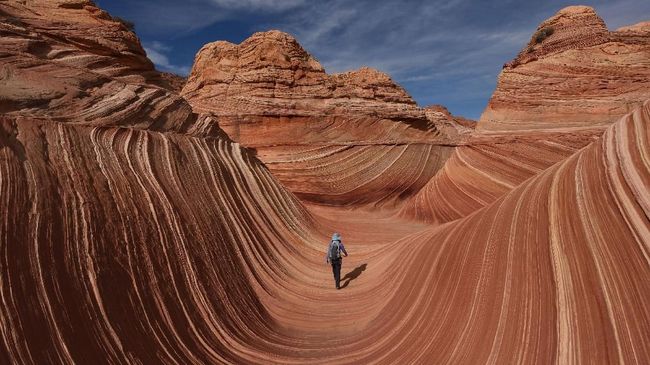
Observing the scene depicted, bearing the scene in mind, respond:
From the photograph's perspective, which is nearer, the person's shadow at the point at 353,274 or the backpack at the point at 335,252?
the backpack at the point at 335,252

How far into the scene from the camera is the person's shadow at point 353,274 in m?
7.37

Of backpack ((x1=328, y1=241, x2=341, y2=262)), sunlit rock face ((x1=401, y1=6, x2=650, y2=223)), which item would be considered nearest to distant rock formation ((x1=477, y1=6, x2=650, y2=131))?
sunlit rock face ((x1=401, y1=6, x2=650, y2=223))

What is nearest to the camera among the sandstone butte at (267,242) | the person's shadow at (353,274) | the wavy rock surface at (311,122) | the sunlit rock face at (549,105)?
the sandstone butte at (267,242)

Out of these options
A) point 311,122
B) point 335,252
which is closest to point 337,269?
point 335,252

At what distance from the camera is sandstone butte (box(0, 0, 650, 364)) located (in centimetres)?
355

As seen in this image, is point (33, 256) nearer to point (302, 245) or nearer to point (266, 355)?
point (266, 355)

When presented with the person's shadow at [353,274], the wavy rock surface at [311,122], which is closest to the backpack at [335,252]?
the person's shadow at [353,274]

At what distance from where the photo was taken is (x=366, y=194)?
16172 mm

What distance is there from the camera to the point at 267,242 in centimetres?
815

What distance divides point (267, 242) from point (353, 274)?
1652 millimetres

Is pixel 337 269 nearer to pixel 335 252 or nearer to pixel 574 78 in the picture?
pixel 335 252

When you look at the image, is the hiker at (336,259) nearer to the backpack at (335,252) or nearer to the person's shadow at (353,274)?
the backpack at (335,252)

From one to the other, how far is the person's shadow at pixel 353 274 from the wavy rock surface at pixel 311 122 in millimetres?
7497

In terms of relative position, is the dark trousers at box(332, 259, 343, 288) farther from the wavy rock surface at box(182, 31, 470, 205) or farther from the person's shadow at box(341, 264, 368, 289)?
the wavy rock surface at box(182, 31, 470, 205)
